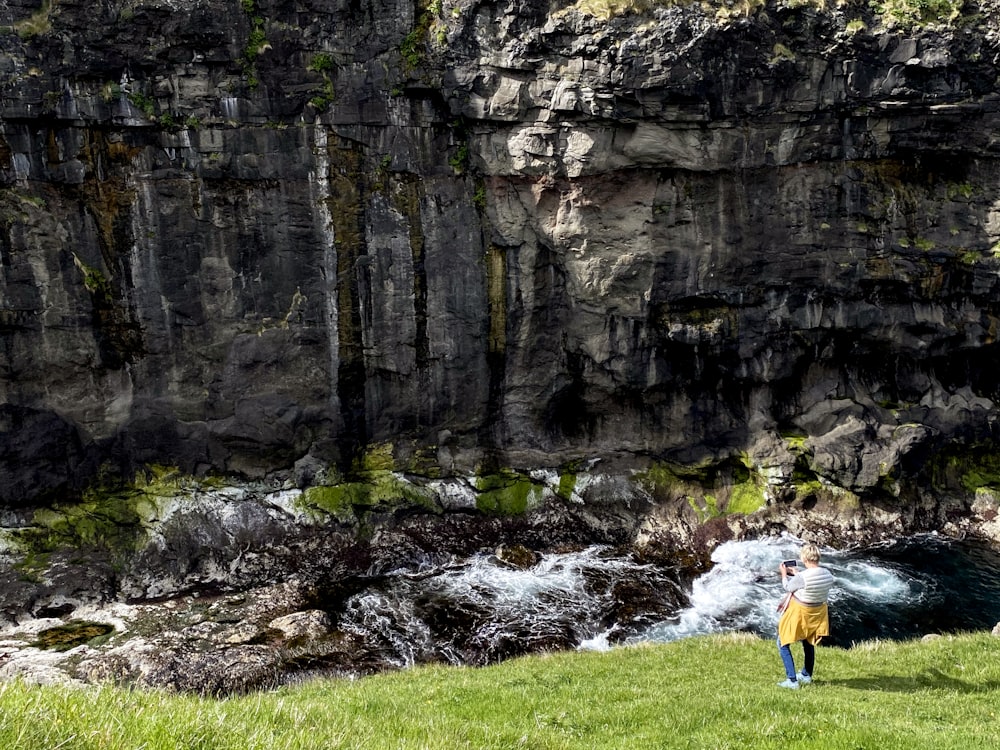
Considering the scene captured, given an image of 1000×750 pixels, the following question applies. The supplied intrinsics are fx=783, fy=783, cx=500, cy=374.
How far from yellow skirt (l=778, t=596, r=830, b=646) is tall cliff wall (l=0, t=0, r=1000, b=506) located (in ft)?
60.2

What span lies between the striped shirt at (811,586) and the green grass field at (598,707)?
1506 millimetres

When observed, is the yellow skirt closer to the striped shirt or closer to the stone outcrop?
the striped shirt

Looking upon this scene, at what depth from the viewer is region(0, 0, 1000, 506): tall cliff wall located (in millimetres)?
26594

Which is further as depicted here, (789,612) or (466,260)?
(466,260)

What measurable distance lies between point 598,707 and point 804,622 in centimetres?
386

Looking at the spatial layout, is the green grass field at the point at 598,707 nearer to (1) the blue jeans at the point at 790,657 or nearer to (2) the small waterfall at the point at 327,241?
(1) the blue jeans at the point at 790,657

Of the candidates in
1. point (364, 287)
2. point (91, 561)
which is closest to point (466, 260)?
point (364, 287)

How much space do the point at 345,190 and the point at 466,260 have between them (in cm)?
522

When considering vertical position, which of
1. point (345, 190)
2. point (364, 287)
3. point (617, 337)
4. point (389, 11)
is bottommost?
point (617, 337)

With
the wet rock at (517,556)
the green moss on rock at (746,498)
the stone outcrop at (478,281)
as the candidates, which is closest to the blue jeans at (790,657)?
the wet rock at (517,556)

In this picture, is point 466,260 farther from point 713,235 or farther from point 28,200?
point 28,200

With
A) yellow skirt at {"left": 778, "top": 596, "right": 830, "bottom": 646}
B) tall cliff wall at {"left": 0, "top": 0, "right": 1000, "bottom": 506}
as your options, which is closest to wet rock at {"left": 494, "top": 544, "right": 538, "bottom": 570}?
tall cliff wall at {"left": 0, "top": 0, "right": 1000, "bottom": 506}

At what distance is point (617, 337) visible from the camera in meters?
31.3

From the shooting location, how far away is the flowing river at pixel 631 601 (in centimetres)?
2419
